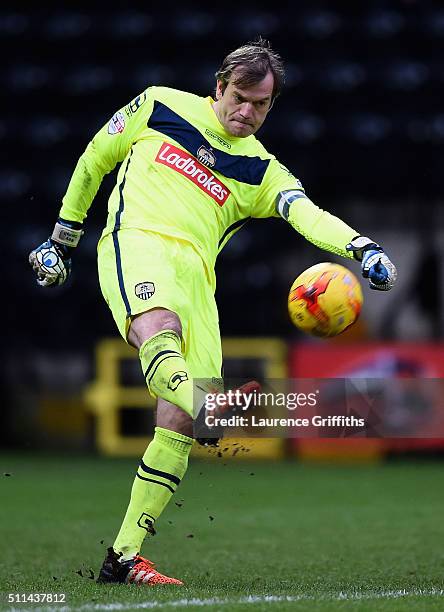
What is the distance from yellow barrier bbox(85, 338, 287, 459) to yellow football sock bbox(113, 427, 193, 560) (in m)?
6.26

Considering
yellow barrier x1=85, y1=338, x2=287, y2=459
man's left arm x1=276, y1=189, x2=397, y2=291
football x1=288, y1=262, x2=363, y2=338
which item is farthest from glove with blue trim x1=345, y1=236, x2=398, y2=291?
yellow barrier x1=85, y1=338, x2=287, y2=459

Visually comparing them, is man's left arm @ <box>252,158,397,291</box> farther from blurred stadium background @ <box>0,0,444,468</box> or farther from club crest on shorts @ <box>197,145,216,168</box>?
blurred stadium background @ <box>0,0,444,468</box>

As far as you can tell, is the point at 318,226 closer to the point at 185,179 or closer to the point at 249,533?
the point at 185,179

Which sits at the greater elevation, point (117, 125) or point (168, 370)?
point (117, 125)

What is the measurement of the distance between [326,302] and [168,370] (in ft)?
2.21

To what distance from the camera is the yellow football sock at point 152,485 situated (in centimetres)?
467

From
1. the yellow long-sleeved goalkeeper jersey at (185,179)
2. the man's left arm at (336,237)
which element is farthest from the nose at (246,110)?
the man's left arm at (336,237)

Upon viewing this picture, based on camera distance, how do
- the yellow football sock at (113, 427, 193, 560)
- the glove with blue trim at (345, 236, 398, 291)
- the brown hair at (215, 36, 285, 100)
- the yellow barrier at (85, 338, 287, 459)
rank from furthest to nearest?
the yellow barrier at (85, 338, 287, 459) → the brown hair at (215, 36, 285, 100) → the yellow football sock at (113, 427, 193, 560) → the glove with blue trim at (345, 236, 398, 291)

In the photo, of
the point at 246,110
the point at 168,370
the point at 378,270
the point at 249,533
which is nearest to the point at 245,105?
the point at 246,110

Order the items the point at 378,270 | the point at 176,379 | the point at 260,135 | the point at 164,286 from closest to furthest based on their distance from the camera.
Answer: the point at 176,379 → the point at 378,270 → the point at 164,286 → the point at 260,135

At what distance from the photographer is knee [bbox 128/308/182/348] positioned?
14.6 ft

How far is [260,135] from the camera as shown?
12695 millimetres

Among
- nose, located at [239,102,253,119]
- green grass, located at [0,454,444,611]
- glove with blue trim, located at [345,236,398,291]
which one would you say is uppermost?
nose, located at [239,102,253,119]

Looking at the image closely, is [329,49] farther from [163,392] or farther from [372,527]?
[163,392]
